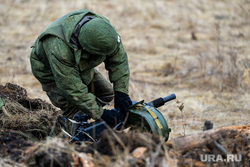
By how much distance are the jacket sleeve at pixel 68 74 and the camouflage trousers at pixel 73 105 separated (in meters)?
0.61

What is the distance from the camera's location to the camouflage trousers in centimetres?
426

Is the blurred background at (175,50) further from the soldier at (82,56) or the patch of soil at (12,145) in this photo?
the patch of soil at (12,145)

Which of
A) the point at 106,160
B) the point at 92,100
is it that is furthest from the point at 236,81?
the point at 106,160

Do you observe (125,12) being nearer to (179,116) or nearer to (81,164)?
(179,116)

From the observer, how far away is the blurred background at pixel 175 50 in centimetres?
650

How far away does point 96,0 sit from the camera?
48.2 feet

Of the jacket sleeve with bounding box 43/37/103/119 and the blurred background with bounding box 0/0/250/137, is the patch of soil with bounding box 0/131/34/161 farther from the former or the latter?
the blurred background with bounding box 0/0/250/137

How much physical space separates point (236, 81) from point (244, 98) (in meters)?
0.73

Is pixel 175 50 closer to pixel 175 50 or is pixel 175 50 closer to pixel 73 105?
pixel 175 50

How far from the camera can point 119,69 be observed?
407 centimetres

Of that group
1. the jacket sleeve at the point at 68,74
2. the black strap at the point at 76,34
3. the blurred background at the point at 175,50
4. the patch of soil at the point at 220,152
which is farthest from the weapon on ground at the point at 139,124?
the black strap at the point at 76,34

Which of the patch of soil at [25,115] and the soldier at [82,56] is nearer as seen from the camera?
the soldier at [82,56]

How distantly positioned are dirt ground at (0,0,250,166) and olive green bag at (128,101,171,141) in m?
0.29

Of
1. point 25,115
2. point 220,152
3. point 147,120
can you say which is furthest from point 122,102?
point 25,115
